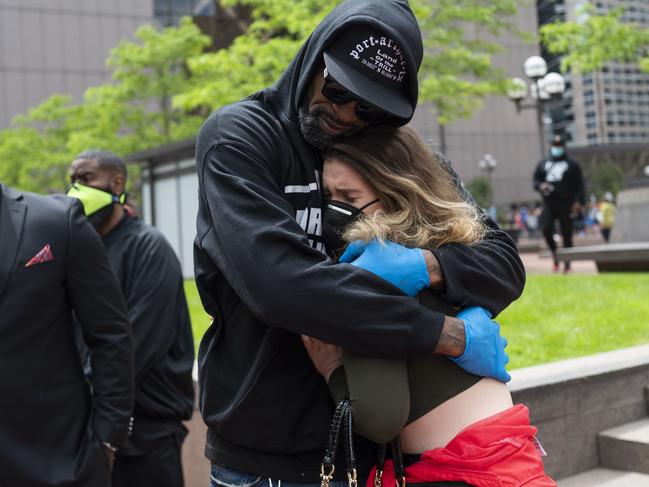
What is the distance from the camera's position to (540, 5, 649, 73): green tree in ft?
58.2

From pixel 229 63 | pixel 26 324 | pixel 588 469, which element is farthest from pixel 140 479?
pixel 229 63

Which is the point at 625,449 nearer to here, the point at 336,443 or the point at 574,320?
the point at 574,320

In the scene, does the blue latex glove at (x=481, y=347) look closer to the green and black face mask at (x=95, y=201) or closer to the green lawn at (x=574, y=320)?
the green and black face mask at (x=95, y=201)

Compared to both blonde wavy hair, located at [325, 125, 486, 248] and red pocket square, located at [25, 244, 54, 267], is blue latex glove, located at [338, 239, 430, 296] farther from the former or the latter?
red pocket square, located at [25, 244, 54, 267]

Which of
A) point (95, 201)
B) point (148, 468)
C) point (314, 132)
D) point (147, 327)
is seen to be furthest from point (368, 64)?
point (148, 468)

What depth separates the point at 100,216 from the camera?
4461mm

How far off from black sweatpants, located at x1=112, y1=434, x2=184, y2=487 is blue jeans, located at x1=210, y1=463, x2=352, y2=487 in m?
2.37

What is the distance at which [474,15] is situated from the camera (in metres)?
19.4

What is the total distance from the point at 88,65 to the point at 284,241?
4879 centimetres

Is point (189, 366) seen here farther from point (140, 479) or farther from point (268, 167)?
point (268, 167)

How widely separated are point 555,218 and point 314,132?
40.7 ft

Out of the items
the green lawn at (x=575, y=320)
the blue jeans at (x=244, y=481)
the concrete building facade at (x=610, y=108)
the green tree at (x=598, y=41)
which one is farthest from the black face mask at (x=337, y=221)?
the concrete building facade at (x=610, y=108)

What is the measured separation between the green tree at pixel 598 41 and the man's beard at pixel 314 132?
1729 centimetres

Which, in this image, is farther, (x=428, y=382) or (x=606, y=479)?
(x=606, y=479)
